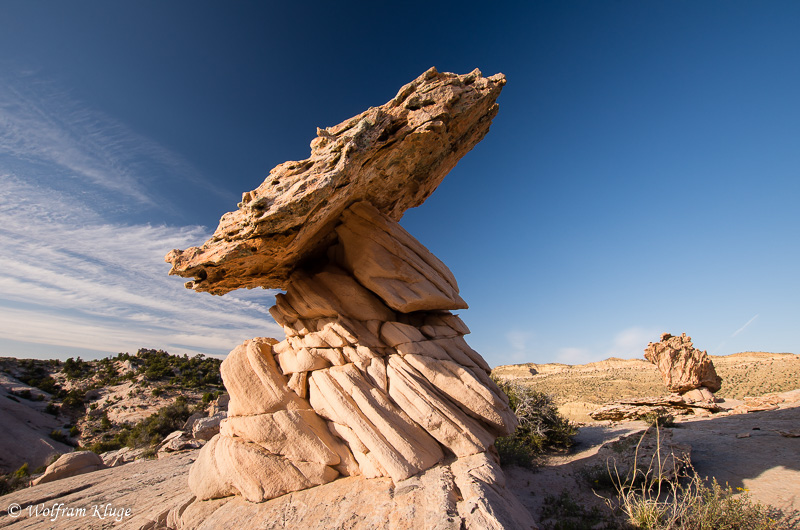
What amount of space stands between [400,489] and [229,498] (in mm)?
5014

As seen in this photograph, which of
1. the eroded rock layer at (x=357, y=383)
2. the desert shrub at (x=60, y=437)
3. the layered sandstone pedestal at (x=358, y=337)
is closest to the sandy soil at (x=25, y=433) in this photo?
the desert shrub at (x=60, y=437)

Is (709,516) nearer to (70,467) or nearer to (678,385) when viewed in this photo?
(678,385)

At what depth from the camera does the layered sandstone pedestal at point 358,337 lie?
28.9 ft

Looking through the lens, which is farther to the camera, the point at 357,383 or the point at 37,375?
the point at 37,375

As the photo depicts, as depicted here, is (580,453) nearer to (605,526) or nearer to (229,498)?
(605,526)

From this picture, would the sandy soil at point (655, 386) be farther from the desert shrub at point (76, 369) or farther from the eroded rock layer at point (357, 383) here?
the desert shrub at point (76, 369)

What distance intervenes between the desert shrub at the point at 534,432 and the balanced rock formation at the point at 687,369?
17254mm

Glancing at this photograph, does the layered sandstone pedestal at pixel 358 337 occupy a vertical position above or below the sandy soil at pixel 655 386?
above

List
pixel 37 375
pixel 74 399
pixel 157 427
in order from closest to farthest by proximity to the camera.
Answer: pixel 157 427
pixel 74 399
pixel 37 375

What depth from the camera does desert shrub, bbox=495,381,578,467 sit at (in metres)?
14.5

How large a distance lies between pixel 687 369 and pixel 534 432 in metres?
20.3

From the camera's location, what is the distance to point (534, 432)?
1622 centimetres

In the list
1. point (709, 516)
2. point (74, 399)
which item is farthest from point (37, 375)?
point (709, 516)

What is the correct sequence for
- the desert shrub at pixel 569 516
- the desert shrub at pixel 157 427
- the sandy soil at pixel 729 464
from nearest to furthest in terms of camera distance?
the desert shrub at pixel 569 516, the sandy soil at pixel 729 464, the desert shrub at pixel 157 427
